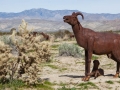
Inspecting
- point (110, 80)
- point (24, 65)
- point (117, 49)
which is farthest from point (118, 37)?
point (24, 65)

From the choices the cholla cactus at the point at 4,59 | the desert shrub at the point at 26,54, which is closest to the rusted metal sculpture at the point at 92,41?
the desert shrub at the point at 26,54

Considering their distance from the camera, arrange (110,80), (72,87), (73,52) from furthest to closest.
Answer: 1. (73,52)
2. (110,80)
3. (72,87)

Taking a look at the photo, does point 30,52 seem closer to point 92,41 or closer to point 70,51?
point 92,41

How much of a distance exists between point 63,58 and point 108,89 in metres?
12.1

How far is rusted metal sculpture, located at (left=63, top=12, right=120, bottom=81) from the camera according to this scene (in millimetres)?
12852

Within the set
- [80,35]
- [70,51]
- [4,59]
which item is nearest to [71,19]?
[80,35]

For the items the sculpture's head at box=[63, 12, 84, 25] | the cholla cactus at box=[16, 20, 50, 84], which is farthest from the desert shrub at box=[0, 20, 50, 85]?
the sculpture's head at box=[63, 12, 84, 25]

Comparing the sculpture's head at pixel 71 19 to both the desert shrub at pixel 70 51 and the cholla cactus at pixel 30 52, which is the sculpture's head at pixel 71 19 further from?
the desert shrub at pixel 70 51

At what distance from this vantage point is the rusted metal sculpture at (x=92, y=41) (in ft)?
42.2

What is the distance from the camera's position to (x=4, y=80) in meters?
12.1

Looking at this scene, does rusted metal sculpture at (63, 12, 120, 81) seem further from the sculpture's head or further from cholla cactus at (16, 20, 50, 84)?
cholla cactus at (16, 20, 50, 84)

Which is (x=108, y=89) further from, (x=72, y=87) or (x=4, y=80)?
(x=4, y=80)

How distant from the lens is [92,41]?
12.9 m

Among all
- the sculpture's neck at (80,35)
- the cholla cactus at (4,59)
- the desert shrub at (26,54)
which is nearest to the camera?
the cholla cactus at (4,59)
